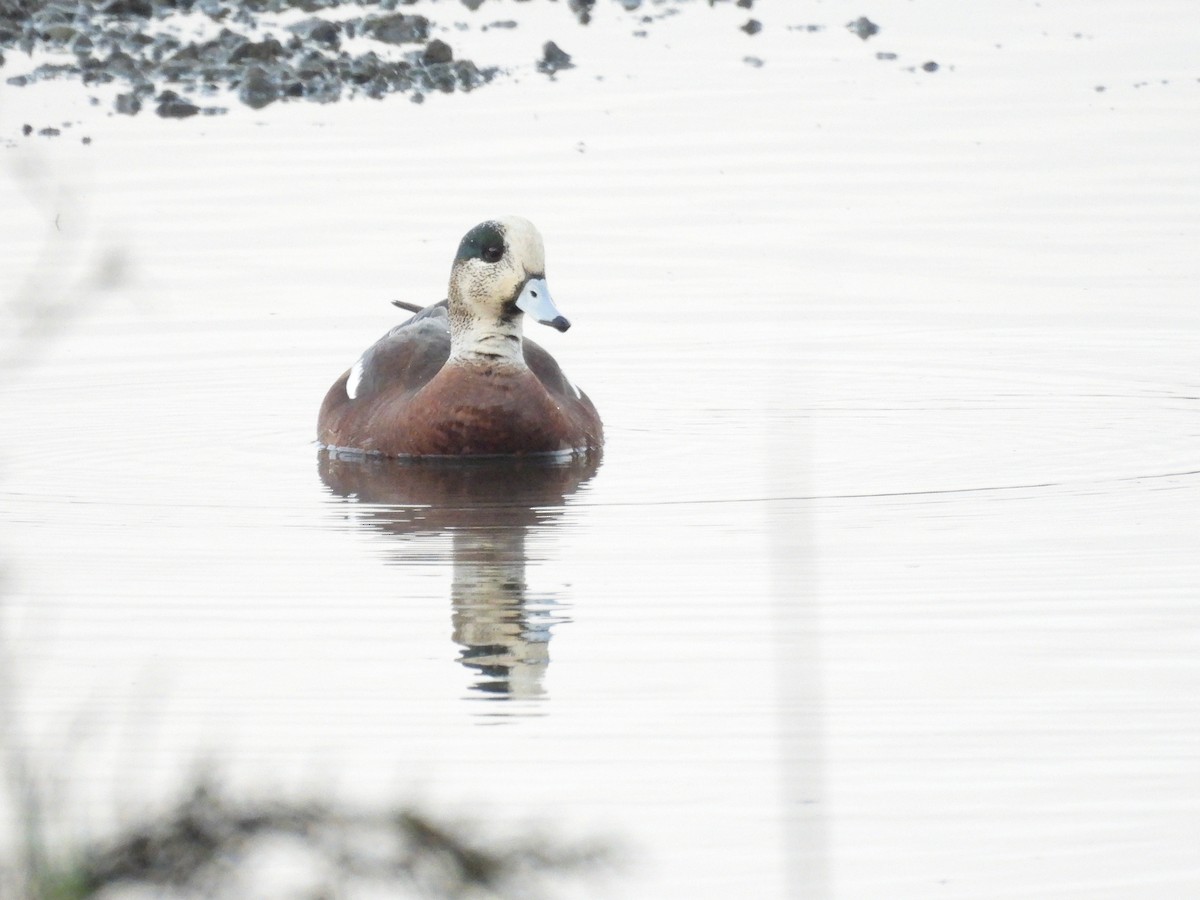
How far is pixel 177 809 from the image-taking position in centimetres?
231

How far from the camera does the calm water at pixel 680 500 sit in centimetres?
483

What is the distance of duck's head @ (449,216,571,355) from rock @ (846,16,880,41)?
564 inches

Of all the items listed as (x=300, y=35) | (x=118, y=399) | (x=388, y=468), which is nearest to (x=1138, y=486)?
(x=388, y=468)

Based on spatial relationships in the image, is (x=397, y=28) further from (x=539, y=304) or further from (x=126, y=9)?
(x=539, y=304)

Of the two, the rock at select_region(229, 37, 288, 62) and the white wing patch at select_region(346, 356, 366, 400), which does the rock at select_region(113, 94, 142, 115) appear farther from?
the white wing patch at select_region(346, 356, 366, 400)

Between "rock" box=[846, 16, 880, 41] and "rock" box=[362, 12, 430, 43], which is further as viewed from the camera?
"rock" box=[846, 16, 880, 41]

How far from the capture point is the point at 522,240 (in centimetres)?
988

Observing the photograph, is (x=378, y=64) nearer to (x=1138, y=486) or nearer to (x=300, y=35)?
(x=300, y=35)

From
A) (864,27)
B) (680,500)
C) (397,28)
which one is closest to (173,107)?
(397,28)

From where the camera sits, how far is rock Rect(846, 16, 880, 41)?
23.8m

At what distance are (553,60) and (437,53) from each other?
133cm

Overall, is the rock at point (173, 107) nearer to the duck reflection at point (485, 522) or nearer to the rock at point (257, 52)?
the rock at point (257, 52)

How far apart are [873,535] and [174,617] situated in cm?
239

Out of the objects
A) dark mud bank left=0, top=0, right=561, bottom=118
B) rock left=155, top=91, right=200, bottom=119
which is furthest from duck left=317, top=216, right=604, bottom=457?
dark mud bank left=0, top=0, right=561, bottom=118
